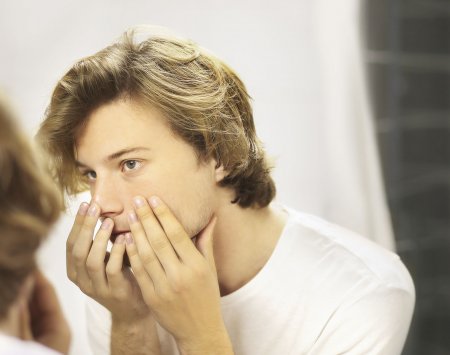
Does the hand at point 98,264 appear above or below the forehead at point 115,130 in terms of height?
below

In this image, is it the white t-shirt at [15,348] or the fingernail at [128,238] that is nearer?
the white t-shirt at [15,348]

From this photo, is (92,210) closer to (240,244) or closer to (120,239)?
(120,239)

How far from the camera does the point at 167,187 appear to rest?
100 cm

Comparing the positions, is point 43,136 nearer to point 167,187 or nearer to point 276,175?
point 167,187

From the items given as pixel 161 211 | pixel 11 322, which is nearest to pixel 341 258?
pixel 161 211

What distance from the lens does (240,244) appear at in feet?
3.74

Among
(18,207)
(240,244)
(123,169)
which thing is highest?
(18,207)

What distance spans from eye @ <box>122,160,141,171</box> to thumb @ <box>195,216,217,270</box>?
146 millimetres

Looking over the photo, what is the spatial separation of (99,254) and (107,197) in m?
0.09

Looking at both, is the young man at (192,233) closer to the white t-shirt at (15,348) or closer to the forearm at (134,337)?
the forearm at (134,337)

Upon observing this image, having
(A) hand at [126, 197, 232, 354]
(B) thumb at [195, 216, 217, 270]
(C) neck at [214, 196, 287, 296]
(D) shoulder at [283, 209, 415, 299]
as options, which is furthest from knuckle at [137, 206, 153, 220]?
Result: (D) shoulder at [283, 209, 415, 299]

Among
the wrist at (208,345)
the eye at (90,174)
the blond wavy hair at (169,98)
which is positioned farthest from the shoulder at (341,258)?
the eye at (90,174)

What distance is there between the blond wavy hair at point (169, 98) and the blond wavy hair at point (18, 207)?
1.20 feet

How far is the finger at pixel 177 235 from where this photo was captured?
929mm
